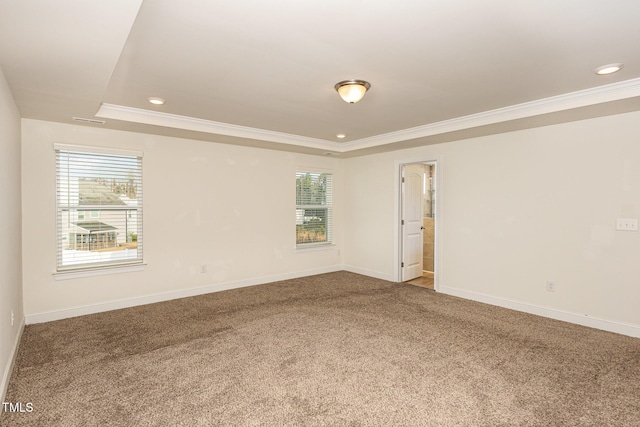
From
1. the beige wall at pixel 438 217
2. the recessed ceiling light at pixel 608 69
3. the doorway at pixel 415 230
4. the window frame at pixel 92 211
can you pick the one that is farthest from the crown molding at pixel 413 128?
the doorway at pixel 415 230

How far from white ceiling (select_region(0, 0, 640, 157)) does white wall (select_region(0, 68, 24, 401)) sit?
10.0 inches

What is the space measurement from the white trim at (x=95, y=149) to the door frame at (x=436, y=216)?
389 cm

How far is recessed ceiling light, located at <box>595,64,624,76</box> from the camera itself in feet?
8.57

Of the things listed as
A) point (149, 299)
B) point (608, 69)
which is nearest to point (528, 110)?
point (608, 69)

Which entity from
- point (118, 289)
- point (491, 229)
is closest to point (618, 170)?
point (491, 229)

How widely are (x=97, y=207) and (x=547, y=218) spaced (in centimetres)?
542

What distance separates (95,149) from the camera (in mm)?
4121

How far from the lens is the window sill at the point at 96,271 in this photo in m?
3.96

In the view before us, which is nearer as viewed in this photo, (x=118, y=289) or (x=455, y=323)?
(x=455, y=323)

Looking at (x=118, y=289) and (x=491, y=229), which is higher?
(x=491, y=229)

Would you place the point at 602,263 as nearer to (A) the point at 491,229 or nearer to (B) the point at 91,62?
(A) the point at 491,229

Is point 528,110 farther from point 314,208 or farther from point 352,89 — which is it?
point 314,208

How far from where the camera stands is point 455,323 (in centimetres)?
378

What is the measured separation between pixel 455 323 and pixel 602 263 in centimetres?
168
